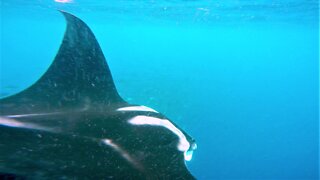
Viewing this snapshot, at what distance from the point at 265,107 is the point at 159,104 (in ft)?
89.8

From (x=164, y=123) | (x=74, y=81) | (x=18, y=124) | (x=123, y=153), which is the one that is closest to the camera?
(x=123, y=153)

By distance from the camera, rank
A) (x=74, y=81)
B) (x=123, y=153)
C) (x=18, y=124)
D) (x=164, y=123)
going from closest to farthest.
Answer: (x=123, y=153) < (x=18, y=124) < (x=164, y=123) < (x=74, y=81)

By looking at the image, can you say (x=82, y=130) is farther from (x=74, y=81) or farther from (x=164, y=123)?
(x=74, y=81)

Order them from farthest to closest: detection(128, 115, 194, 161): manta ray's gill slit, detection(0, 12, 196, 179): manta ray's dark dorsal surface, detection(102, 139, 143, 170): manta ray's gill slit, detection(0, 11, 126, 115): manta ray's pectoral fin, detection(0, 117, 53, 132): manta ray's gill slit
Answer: detection(0, 11, 126, 115): manta ray's pectoral fin → detection(128, 115, 194, 161): manta ray's gill slit → detection(0, 117, 53, 132): manta ray's gill slit → detection(102, 139, 143, 170): manta ray's gill slit → detection(0, 12, 196, 179): manta ray's dark dorsal surface

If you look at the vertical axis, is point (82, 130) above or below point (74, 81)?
below

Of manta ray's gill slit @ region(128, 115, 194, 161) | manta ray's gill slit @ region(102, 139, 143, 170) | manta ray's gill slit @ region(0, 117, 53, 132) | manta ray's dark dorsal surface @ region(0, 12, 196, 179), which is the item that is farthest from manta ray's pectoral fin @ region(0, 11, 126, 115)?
manta ray's gill slit @ region(102, 139, 143, 170)

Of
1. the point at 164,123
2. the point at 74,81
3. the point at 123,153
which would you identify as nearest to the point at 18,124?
the point at 123,153

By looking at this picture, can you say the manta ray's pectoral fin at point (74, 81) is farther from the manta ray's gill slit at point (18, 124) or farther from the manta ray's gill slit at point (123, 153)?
the manta ray's gill slit at point (123, 153)

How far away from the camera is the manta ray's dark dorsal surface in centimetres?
236

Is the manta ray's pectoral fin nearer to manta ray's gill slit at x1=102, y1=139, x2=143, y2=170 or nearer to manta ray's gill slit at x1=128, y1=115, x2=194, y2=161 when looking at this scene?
manta ray's gill slit at x1=128, y1=115, x2=194, y2=161

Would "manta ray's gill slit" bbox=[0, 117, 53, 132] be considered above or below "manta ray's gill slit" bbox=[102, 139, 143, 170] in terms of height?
above

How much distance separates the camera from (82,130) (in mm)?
3027

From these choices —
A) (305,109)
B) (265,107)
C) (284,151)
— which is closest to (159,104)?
(284,151)

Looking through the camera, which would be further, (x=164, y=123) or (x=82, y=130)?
(x=164, y=123)
